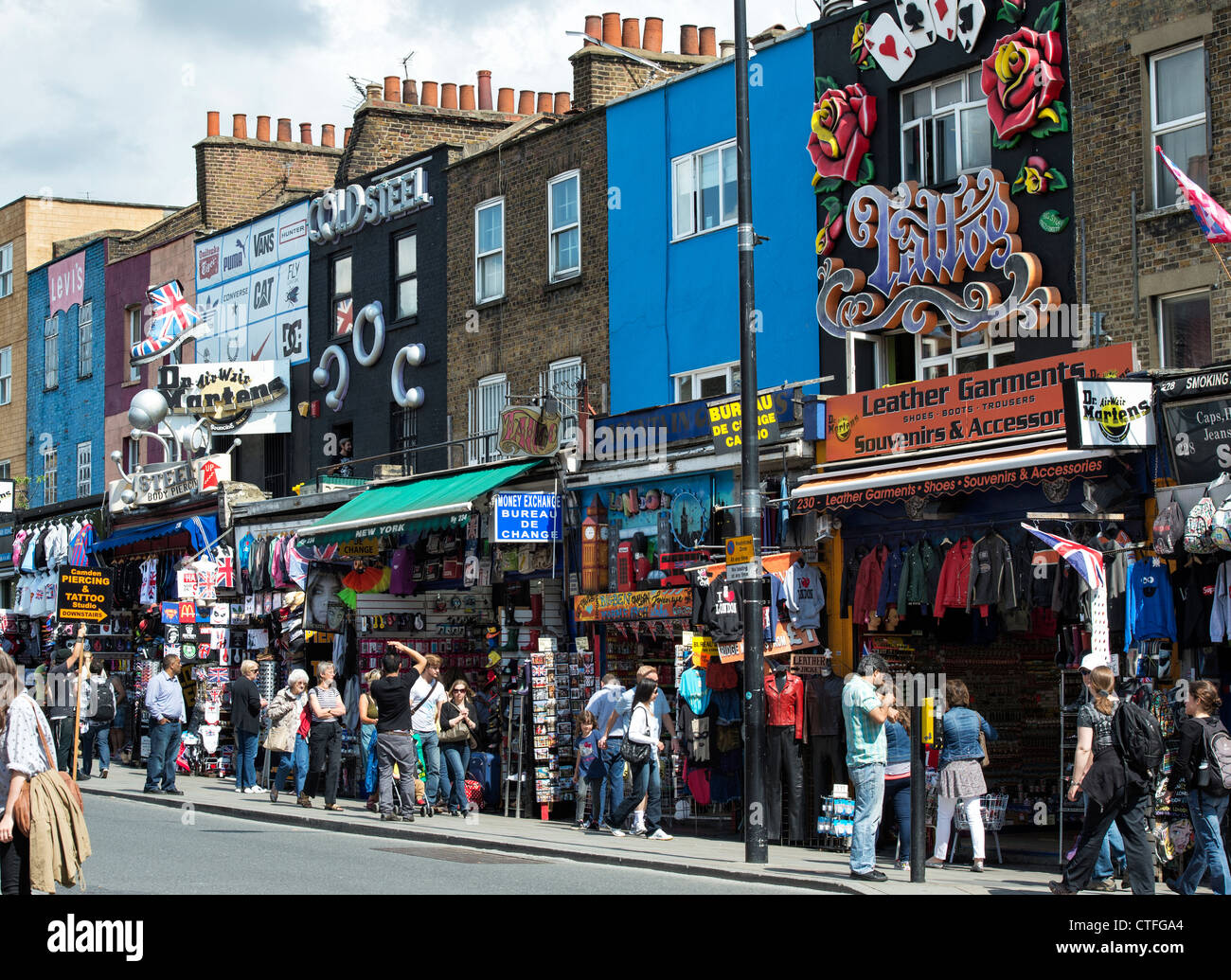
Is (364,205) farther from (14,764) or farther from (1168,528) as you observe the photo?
(14,764)

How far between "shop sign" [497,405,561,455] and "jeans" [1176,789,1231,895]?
11653 mm

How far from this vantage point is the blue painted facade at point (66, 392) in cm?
3891

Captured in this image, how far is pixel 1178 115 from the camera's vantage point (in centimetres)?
1738

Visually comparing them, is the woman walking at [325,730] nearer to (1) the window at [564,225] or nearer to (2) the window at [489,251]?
(1) the window at [564,225]

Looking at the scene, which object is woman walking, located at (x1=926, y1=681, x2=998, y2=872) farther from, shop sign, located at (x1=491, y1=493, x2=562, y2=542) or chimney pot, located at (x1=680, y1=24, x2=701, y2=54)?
chimney pot, located at (x1=680, y1=24, x2=701, y2=54)

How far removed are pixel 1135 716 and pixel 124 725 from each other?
895 inches

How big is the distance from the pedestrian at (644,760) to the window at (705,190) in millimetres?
7216

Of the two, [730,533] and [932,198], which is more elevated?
[932,198]

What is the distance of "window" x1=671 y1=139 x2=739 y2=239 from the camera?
74.1 feet

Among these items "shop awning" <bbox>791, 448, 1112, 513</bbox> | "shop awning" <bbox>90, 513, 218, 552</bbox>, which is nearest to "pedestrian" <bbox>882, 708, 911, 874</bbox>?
"shop awning" <bbox>791, 448, 1112, 513</bbox>

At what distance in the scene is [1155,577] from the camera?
15.3 metres

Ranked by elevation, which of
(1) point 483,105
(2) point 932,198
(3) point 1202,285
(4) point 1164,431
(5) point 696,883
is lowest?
(5) point 696,883
